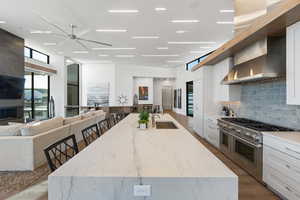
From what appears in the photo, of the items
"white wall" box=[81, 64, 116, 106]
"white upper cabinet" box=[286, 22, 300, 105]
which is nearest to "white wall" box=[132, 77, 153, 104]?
"white wall" box=[81, 64, 116, 106]

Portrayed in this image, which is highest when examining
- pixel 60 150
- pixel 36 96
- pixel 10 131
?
pixel 36 96

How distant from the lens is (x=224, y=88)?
182 inches

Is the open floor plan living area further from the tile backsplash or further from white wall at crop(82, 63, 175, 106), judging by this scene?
white wall at crop(82, 63, 175, 106)

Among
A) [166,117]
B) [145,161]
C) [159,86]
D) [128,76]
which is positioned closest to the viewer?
[145,161]

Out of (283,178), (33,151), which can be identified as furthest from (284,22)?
(33,151)

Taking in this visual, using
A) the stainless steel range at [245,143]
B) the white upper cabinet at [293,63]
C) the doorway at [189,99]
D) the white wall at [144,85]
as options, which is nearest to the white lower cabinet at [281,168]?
the stainless steel range at [245,143]

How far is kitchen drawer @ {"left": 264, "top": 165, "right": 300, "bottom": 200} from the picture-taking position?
2.08 metres

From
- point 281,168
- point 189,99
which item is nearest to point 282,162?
point 281,168

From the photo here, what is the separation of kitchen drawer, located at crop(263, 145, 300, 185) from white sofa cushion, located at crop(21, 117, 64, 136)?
4.12 metres

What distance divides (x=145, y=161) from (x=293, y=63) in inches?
95.1

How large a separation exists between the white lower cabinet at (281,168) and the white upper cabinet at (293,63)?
63 cm

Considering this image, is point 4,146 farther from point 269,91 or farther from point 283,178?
point 269,91

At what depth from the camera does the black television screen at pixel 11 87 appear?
555 centimetres

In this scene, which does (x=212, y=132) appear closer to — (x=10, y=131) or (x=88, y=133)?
(x=88, y=133)
